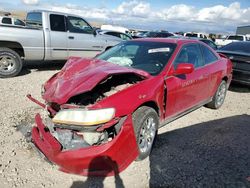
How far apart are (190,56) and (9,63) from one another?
5.32m

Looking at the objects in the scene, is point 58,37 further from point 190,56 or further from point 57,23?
point 190,56

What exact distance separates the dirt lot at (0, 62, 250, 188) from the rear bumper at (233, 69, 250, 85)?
6.63ft

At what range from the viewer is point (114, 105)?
311 centimetres

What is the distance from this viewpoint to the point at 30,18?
8891mm

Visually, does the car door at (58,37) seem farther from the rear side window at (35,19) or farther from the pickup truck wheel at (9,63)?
the pickup truck wheel at (9,63)

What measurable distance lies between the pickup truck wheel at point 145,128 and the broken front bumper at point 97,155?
0.77 ft

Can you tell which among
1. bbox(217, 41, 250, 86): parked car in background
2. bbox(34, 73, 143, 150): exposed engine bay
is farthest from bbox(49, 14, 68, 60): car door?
bbox(34, 73, 143, 150): exposed engine bay

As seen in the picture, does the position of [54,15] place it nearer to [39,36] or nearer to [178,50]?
[39,36]

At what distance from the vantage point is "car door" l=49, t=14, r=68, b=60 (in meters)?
8.53

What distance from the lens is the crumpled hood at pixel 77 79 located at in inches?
125

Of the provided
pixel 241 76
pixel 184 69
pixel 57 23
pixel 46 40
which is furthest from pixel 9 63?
pixel 241 76

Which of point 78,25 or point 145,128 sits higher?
point 78,25

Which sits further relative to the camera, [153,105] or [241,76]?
[241,76]

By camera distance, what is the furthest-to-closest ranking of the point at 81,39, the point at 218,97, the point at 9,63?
the point at 81,39
the point at 9,63
the point at 218,97
